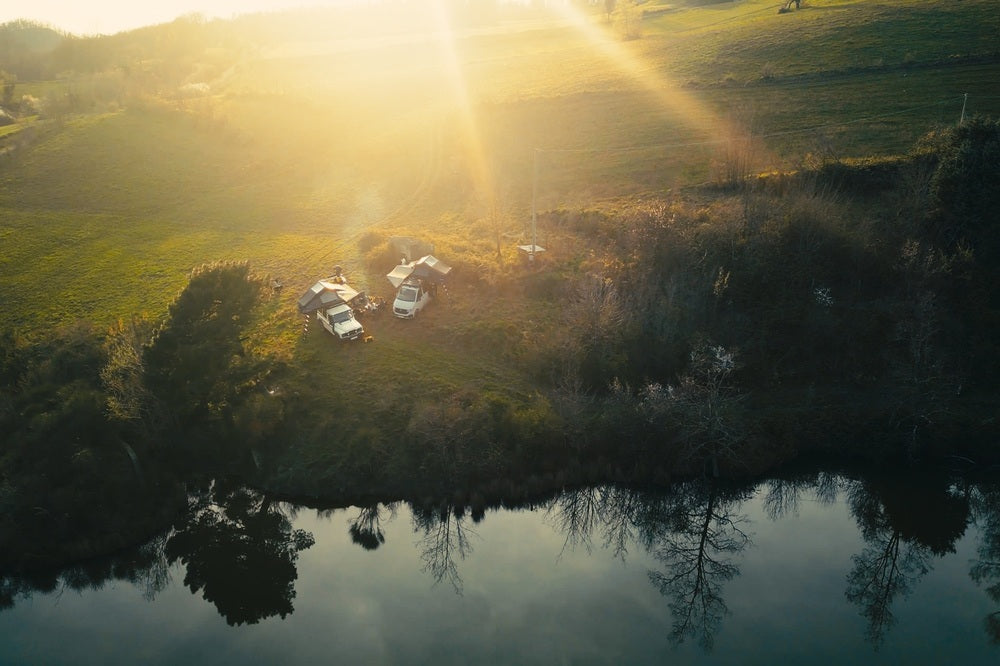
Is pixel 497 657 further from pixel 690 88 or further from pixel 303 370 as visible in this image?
pixel 690 88

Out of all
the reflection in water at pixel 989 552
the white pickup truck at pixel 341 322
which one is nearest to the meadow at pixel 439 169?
the white pickup truck at pixel 341 322

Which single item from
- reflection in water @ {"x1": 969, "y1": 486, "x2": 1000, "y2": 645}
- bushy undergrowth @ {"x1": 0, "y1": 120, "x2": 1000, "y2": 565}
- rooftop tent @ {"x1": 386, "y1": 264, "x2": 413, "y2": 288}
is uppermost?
rooftop tent @ {"x1": 386, "y1": 264, "x2": 413, "y2": 288}

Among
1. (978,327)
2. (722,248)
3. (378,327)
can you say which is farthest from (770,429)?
(378,327)

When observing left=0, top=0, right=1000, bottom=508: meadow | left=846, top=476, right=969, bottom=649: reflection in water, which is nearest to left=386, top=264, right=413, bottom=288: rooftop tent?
left=0, top=0, right=1000, bottom=508: meadow

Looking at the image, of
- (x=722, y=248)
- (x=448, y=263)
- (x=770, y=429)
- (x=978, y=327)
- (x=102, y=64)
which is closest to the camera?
(x=770, y=429)

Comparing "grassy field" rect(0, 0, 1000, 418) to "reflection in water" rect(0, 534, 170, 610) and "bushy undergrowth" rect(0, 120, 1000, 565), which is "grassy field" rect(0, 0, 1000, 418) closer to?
"bushy undergrowth" rect(0, 120, 1000, 565)
